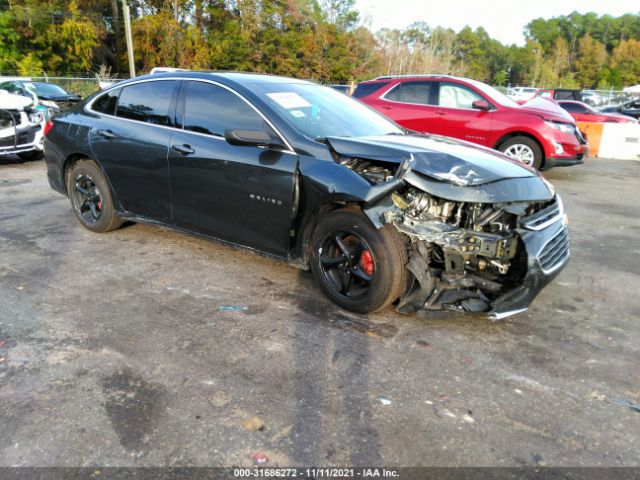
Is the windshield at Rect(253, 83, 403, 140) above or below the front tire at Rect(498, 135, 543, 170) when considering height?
above

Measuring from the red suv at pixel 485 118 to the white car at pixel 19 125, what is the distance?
6559 millimetres

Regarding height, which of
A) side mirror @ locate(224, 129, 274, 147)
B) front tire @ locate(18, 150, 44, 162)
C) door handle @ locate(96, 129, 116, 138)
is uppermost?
side mirror @ locate(224, 129, 274, 147)

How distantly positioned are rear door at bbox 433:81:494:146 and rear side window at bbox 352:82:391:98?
1.16 meters

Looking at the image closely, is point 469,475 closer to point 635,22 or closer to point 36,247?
point 36,247

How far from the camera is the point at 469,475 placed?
2.16 meters

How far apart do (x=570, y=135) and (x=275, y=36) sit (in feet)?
131

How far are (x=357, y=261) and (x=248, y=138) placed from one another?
1171 mm

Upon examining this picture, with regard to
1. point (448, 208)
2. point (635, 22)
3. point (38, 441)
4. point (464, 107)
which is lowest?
point (38, 441)

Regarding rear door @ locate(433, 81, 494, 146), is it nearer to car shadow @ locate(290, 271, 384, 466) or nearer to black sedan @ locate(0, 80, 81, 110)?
car shadow @ locate(290, 271, 384, 466)

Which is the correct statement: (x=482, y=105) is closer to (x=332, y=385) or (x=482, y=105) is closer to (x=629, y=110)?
(x=332, y=385)

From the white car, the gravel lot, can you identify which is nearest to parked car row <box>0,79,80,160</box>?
the white car

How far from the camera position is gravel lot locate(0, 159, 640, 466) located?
90.9 inches

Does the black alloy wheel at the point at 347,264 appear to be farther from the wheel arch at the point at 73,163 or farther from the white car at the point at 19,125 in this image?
the white car at the point at 19,125

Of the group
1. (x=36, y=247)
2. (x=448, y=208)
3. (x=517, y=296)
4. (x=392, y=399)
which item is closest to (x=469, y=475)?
(x=392, y=399)
